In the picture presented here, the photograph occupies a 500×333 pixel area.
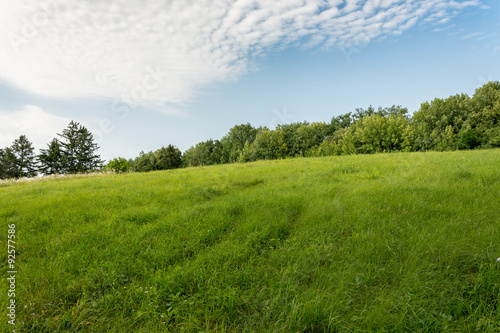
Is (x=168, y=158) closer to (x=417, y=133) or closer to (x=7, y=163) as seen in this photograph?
(x=7, y=163)

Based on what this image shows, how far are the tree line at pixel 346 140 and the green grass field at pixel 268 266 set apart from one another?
49.1 meters

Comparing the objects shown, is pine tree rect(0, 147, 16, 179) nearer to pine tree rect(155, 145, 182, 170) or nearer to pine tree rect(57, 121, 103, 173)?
pine tree rect(57, 121, 103, 173)

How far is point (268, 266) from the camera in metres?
3.18

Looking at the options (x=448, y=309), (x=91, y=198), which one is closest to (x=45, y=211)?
(x=91, y=198)

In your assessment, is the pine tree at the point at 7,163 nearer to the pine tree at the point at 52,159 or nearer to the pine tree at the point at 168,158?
the pine tree at the point at 52,159

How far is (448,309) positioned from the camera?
2.37 metres

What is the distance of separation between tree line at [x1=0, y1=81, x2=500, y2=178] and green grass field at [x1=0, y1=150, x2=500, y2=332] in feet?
161

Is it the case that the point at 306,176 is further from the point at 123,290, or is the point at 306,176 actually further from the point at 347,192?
the point at 123,290

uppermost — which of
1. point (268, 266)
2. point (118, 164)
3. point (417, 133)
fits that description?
point (417, 133)

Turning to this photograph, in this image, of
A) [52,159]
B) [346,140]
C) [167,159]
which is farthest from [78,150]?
[346,140]

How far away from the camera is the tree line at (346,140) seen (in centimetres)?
4281

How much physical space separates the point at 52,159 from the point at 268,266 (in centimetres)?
7776

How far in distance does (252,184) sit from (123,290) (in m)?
6.30

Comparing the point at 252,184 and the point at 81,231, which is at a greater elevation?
the point at 252,184
